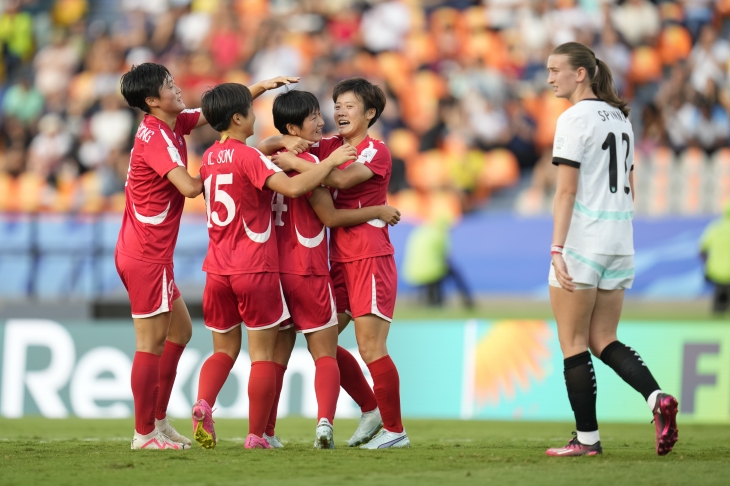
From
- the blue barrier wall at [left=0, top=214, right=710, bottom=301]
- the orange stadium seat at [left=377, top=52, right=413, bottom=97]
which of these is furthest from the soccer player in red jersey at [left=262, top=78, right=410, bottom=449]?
the orange stadium seat at [left=377, top=52, right=413, bottom=97]

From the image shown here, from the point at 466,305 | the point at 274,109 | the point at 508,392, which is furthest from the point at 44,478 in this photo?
the point at 466,305

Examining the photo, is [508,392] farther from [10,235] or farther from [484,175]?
[10,235]

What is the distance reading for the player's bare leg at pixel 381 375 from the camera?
5473 mm

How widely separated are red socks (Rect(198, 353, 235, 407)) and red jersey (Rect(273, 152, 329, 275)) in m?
0.58

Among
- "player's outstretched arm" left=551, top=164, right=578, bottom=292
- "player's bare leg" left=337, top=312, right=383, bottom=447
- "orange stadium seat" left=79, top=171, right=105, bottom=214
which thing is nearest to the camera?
"player's outstretched arm" left=551, top=164, right=578, bottom=292

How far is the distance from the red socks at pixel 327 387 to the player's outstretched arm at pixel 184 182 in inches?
45.0

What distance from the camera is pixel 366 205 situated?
221 inches

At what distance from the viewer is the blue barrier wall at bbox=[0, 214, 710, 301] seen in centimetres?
1188

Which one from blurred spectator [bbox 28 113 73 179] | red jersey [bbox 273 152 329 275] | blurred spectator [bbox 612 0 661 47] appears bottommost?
red jersey [bbox 273 152 329 275]

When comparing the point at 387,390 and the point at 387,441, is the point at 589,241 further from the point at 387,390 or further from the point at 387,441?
the point at 387,441

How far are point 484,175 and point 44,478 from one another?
10607 millimetres

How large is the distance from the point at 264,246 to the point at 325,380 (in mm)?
788

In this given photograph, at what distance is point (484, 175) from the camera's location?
1429 cm

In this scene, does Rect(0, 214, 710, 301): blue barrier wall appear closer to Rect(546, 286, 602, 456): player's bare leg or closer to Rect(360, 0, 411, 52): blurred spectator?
Rect(360, 0, 411, 52): blurred spectator
